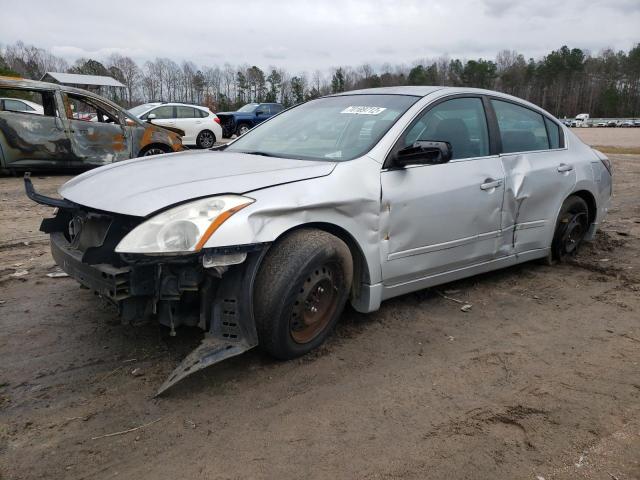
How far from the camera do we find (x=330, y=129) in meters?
3.62

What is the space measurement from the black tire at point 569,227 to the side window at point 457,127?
1282mm

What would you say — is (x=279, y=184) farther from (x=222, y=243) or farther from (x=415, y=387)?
(x=415, y=387)

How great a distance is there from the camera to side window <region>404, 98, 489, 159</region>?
3531mm

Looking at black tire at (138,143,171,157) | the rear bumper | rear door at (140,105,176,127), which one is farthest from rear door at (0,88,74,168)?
the rear bumper

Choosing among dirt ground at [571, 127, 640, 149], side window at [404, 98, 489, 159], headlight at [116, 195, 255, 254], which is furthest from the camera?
dirt ground at [571, 127, 640, 149]

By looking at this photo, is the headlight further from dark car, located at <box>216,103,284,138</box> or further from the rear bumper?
dark car, located at <box>216,103,284,138</box>

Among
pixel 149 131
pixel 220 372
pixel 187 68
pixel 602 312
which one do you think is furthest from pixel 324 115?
pixel 187 68

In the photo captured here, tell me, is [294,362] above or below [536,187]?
below

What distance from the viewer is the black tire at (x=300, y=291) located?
2.67 metres

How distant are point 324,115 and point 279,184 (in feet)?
4.15

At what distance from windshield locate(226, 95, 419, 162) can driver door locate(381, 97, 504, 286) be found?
0.68 ft

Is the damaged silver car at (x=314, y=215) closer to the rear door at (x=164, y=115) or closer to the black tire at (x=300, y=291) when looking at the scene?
the black tire at (x=300, y=291)

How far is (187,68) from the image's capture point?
242 feet

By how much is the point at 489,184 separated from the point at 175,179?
7.40 feet
